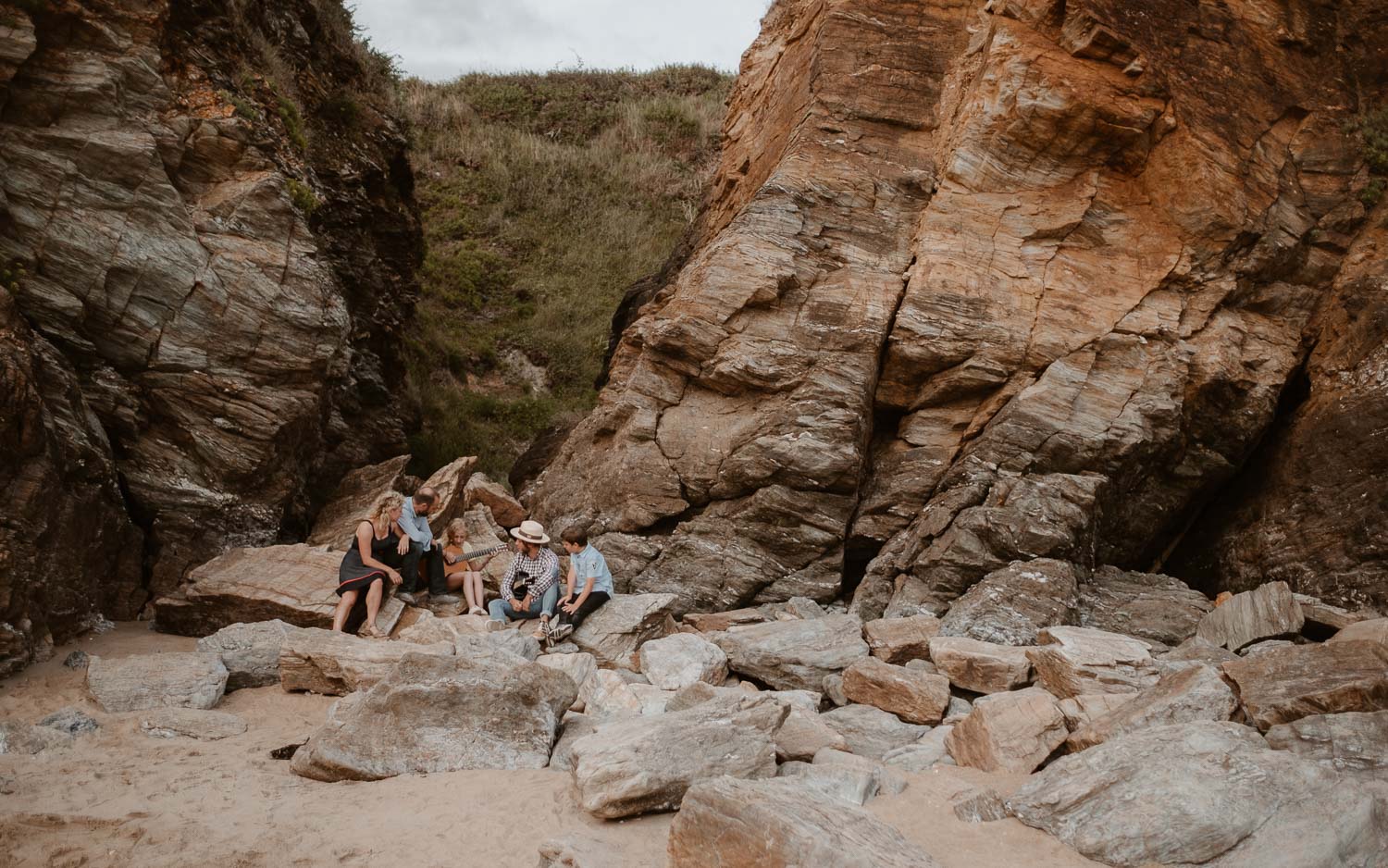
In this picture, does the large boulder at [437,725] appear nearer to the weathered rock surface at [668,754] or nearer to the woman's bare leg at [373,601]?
the weathered rock surface at [668,754]

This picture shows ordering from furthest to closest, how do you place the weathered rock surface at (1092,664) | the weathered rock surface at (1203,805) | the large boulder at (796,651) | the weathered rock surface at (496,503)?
the weathered rock surface at (496,503), the large boulder at (796,651), the weathered rock surface at (1092,664), the weathered rock surface at (1203,805)

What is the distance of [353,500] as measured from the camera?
11.4 meters

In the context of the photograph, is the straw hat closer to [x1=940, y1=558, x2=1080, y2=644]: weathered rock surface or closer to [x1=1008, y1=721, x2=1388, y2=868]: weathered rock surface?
[x1=940, y1=558, x2=1080, y2=644]: weathered rock surface

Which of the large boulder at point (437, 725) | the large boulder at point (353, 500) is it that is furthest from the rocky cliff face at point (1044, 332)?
the large boulder at point (437, 725)

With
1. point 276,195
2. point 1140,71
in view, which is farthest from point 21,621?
point 1140,71

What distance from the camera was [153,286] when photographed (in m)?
9.55

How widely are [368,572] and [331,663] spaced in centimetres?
169

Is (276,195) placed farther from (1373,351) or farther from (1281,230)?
(1373,351)

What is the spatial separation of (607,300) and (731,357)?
1349 centimetres

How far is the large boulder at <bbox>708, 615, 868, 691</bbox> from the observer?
7160 millimetres

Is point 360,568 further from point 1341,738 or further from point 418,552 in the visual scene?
point 1341,738

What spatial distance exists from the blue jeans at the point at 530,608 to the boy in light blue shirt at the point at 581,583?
0.35 feet

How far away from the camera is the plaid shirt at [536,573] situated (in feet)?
27.2

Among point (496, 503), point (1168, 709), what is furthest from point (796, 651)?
point (496, 503)
